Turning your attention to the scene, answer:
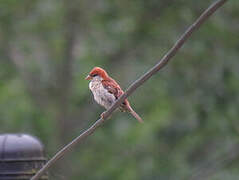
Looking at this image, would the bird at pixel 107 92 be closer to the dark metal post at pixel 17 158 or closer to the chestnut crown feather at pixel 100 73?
the chestnut crown feather at pixel 100 73

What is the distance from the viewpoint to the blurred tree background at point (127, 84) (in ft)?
37.1

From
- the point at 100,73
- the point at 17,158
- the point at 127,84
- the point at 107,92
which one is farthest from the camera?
the point at 127,84

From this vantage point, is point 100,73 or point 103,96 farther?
point 100,73

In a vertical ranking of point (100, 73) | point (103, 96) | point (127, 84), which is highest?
point (127, 84)

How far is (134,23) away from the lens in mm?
12180

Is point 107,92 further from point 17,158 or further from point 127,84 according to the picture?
point 127,84

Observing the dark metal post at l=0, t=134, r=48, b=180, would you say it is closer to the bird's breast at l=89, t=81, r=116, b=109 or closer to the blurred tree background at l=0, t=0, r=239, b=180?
the bird's breast at l=89, t=81, r=116, b=109

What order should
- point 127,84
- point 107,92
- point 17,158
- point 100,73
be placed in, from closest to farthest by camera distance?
point 17,158 → point 107,92 → point 100,73 → point 127,84

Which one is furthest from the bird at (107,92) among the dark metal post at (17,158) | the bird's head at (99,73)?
the dark metal post at (17,158)

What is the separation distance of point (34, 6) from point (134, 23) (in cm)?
164

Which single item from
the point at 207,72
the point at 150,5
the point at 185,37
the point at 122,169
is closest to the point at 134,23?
the point at 150,5

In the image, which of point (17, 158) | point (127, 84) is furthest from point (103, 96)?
point (127, 84)

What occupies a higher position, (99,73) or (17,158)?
(99,73)

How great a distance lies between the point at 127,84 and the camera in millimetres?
12109
